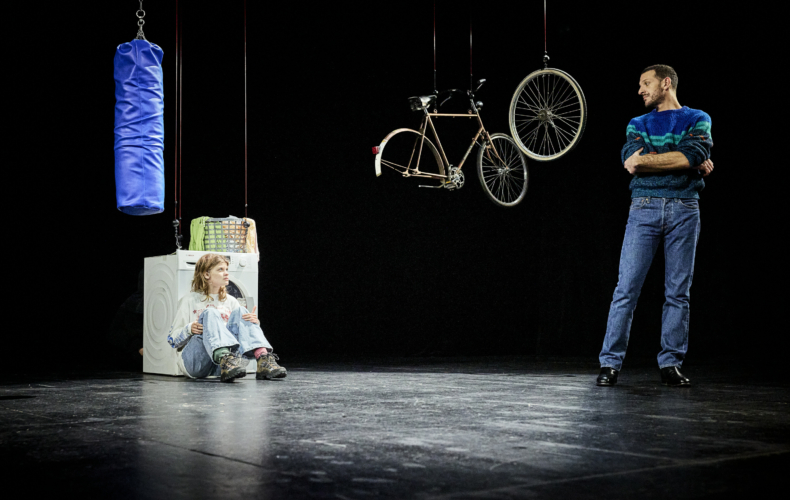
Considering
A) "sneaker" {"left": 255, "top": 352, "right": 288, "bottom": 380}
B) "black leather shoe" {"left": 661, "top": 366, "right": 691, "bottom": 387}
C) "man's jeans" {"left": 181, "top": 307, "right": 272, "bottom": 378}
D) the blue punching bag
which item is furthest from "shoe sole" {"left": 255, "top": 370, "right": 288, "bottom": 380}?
"black leather shoe" {"left": 661, "top": 366, "right": 691, "bottom": 387}

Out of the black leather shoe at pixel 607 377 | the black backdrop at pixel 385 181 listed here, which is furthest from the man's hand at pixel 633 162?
the black backdrop at pixel 385 181

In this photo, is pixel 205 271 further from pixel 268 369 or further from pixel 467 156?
pixel 467 156

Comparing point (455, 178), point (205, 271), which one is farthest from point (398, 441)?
point (455, 178)

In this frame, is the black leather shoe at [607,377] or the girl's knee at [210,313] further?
the girl's knee at [210,313]

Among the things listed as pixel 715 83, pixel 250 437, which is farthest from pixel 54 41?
pixel 715 83

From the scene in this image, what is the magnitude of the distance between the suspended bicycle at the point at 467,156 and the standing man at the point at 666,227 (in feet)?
6.30

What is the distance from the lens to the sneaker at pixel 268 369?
13.1 ft

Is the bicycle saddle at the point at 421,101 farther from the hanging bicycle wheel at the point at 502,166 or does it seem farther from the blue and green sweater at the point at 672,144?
the blue and green sweater at the point at 672,144

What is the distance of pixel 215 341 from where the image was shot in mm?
3887

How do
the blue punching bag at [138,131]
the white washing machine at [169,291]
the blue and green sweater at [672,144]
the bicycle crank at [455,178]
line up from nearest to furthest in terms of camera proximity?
the blue and green sweater at [672,144] → the blue punching bag at [138,131] → the white washing machine at [169,291] → the bicycle crank at [455,178]

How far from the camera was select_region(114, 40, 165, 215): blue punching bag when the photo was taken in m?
3.90

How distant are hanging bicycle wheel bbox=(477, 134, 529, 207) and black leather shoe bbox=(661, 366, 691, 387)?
7.68 ft

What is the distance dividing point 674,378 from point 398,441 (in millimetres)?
1869

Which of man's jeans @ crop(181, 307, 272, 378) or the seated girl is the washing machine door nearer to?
the seated girl
